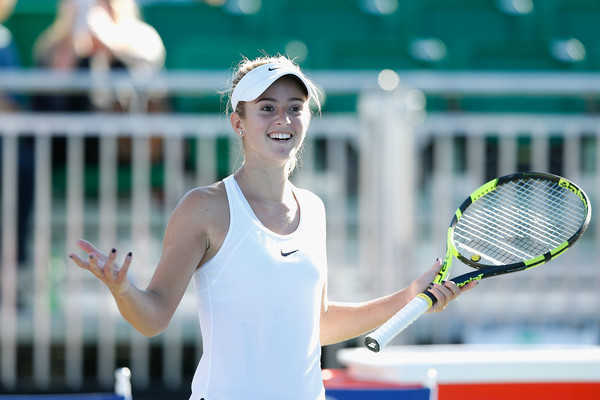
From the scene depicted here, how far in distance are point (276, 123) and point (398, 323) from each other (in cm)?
57

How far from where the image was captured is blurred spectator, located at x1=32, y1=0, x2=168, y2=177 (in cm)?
479

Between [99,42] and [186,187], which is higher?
[99,42]

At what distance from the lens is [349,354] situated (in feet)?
11.2

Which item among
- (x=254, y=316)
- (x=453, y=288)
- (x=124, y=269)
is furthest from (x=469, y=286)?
(x=124, y=269)

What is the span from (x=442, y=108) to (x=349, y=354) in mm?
3056

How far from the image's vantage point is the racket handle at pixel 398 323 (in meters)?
2.17

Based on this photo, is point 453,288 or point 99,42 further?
point 99,42

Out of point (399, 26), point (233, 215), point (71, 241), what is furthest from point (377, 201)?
point (233, 215)

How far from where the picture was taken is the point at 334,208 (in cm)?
486

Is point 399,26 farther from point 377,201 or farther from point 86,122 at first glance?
point 86,122

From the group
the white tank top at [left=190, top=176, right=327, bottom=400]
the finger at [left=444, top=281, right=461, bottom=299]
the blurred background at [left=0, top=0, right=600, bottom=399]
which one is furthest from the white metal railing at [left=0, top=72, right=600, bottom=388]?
the white tank top at [left=190, top=176, right=327, bottom=400]

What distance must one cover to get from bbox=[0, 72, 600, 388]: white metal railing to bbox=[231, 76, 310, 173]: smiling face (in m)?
2.34

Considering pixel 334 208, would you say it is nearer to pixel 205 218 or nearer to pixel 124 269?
pixel 205 218

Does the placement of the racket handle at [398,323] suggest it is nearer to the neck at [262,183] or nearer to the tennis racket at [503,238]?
the tennis racket at [503,238]
